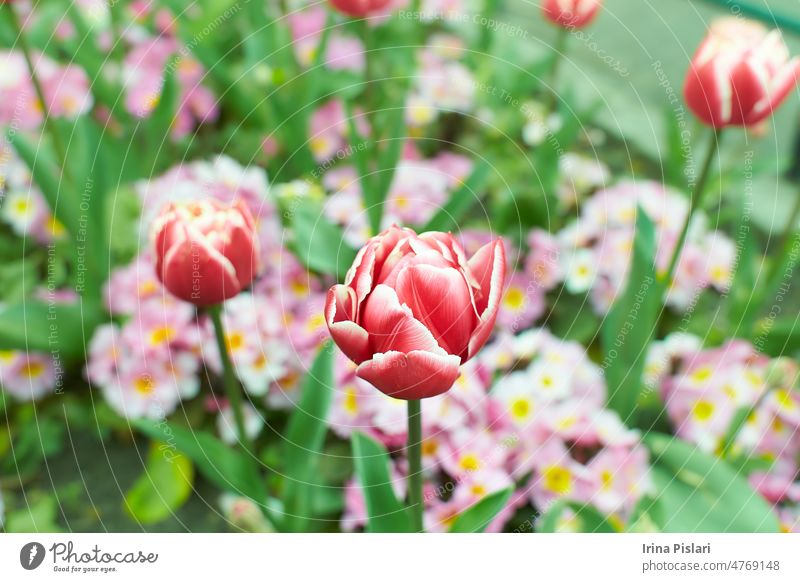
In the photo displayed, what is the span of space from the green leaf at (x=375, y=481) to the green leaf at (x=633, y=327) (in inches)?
8.7

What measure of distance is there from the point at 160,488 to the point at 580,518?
1.12 feet

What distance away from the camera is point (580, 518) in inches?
22.6

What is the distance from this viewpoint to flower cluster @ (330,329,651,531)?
2.03 ft

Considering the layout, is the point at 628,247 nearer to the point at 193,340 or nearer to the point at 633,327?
the point at 633,327

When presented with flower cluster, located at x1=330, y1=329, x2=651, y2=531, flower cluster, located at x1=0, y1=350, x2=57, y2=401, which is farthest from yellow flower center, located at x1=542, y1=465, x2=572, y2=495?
flower cluster, located at x1=0, y1=350, x2=57, y2=401

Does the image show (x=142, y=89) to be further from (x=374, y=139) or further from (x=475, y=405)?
(x=475, y=405)

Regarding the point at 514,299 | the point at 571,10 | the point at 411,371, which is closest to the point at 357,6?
the point at 571,10

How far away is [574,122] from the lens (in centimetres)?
81

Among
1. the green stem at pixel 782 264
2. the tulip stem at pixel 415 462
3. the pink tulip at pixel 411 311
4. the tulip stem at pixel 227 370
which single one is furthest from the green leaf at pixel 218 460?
the green stem at pixel 782 264

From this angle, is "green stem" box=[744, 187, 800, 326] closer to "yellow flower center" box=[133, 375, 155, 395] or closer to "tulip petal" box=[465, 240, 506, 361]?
"tulip petal" box=[465, 240, 506, 361]

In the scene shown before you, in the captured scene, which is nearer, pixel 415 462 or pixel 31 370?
pixel 415 462

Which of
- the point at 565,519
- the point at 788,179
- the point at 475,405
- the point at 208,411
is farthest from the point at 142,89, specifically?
the point at 788,179

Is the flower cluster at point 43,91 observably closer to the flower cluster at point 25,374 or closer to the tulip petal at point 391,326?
the flower cluster at point 25,374
